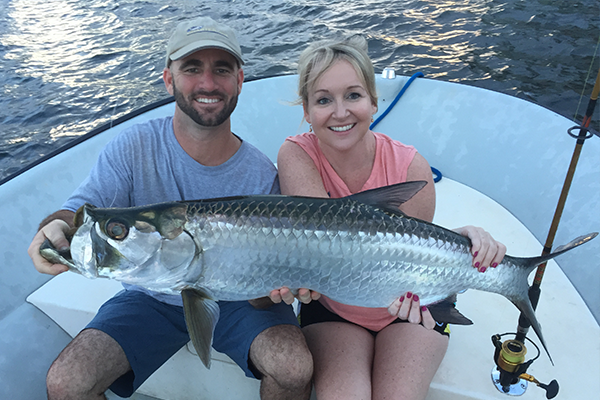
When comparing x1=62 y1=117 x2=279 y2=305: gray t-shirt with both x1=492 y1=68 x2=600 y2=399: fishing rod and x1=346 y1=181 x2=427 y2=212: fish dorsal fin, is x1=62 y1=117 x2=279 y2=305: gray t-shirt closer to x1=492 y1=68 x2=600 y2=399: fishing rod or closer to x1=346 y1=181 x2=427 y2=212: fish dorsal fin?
x1=346 y1=181 x2=427 y2=212: fish dorsal fin

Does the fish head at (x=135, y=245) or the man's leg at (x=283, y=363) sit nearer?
the fish head at (x=135, y=245)

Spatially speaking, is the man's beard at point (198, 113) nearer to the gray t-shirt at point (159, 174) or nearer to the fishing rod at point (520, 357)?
the gray t-shirt at point (159, 174)

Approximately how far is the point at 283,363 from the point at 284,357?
0.03 m

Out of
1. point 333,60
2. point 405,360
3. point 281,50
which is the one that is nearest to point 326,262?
point 405,360

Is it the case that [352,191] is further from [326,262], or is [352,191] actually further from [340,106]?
[326,262]

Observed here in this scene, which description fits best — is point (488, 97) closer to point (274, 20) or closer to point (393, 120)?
point (393, 120)

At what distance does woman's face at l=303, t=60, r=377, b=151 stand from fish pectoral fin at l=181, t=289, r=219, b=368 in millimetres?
1048

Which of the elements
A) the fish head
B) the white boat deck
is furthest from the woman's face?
the white boat deck

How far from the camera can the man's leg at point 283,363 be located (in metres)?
1.93

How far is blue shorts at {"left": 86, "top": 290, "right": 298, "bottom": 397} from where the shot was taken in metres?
2.05

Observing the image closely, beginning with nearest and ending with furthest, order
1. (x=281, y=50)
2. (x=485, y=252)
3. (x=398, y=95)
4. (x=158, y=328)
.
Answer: (x=485, y=252) → (x=158, y=328) → (x=398, y=95) → (x=281, y=50)

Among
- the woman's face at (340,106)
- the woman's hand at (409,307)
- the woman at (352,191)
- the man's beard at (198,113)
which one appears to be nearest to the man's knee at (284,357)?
the woman at (352,191)

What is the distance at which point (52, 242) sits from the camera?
171cm

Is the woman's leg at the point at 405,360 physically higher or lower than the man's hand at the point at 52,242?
lower
